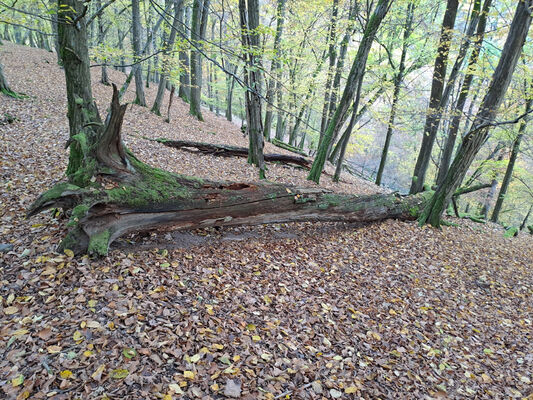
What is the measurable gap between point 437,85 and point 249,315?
10.5m

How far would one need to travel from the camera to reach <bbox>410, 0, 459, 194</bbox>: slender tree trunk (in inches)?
357

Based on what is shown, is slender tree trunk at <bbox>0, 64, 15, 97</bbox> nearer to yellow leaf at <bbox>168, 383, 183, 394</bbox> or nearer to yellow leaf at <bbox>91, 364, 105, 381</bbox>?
yellow leaf at <bbox>91, 364, 105, 381</bbox>

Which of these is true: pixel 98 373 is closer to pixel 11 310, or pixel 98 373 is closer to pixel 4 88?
pixel 11 310

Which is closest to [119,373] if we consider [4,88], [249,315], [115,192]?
[249,315]

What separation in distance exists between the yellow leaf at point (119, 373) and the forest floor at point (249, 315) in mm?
16

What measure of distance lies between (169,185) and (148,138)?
631 cm

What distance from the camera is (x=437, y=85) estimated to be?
10.0m

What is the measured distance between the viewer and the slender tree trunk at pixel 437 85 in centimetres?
907

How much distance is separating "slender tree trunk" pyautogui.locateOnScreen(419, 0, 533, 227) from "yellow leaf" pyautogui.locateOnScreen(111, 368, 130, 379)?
685 centimetres

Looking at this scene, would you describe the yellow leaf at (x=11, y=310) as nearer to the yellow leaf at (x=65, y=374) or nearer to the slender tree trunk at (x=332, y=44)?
the yellow leaf at (x=65, y=374)

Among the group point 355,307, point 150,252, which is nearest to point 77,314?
point 150,252

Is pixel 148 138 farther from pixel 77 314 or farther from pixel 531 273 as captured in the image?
pixel 531 273

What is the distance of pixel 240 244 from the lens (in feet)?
17.2

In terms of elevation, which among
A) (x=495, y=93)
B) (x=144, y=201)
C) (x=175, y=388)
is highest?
(x=495, y=93)
